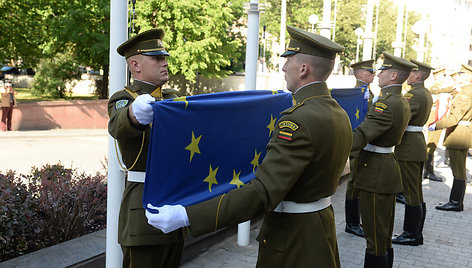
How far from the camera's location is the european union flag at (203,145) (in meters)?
2.82

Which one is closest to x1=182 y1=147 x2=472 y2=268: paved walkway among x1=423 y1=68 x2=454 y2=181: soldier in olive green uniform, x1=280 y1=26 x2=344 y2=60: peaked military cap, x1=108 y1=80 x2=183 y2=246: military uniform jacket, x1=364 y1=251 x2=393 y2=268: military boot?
x1=364 y1=251 x2=393 y2=268: military boot

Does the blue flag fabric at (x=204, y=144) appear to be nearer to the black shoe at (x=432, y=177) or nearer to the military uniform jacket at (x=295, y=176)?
the military uniform jacket at (x=295, y=176)

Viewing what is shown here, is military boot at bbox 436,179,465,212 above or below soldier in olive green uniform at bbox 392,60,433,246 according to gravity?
below

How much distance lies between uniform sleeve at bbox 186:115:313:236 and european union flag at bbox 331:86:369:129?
2.92 m

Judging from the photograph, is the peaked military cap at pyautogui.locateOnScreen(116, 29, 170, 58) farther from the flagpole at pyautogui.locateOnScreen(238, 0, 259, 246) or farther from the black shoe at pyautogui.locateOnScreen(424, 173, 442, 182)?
the black shoe at pyautogui.locateOnScreen(424, 173, 442, 182)

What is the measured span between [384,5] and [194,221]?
2400 inches

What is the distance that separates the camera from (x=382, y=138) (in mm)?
5348

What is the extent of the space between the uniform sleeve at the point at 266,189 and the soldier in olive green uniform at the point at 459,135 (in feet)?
23.5

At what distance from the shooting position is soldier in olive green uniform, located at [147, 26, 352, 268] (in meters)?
2.55

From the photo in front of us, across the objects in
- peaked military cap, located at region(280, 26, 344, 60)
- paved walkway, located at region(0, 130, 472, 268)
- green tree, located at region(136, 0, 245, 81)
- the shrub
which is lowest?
paved walkway, located at region(0, 130, 472, 268)

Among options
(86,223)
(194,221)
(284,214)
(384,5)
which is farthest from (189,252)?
(384,5)

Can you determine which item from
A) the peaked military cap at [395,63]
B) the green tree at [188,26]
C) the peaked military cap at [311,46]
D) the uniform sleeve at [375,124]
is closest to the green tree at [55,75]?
the green tree at [188,26]

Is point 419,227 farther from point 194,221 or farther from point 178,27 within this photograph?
point 178,27

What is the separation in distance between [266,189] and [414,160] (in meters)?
4.87
